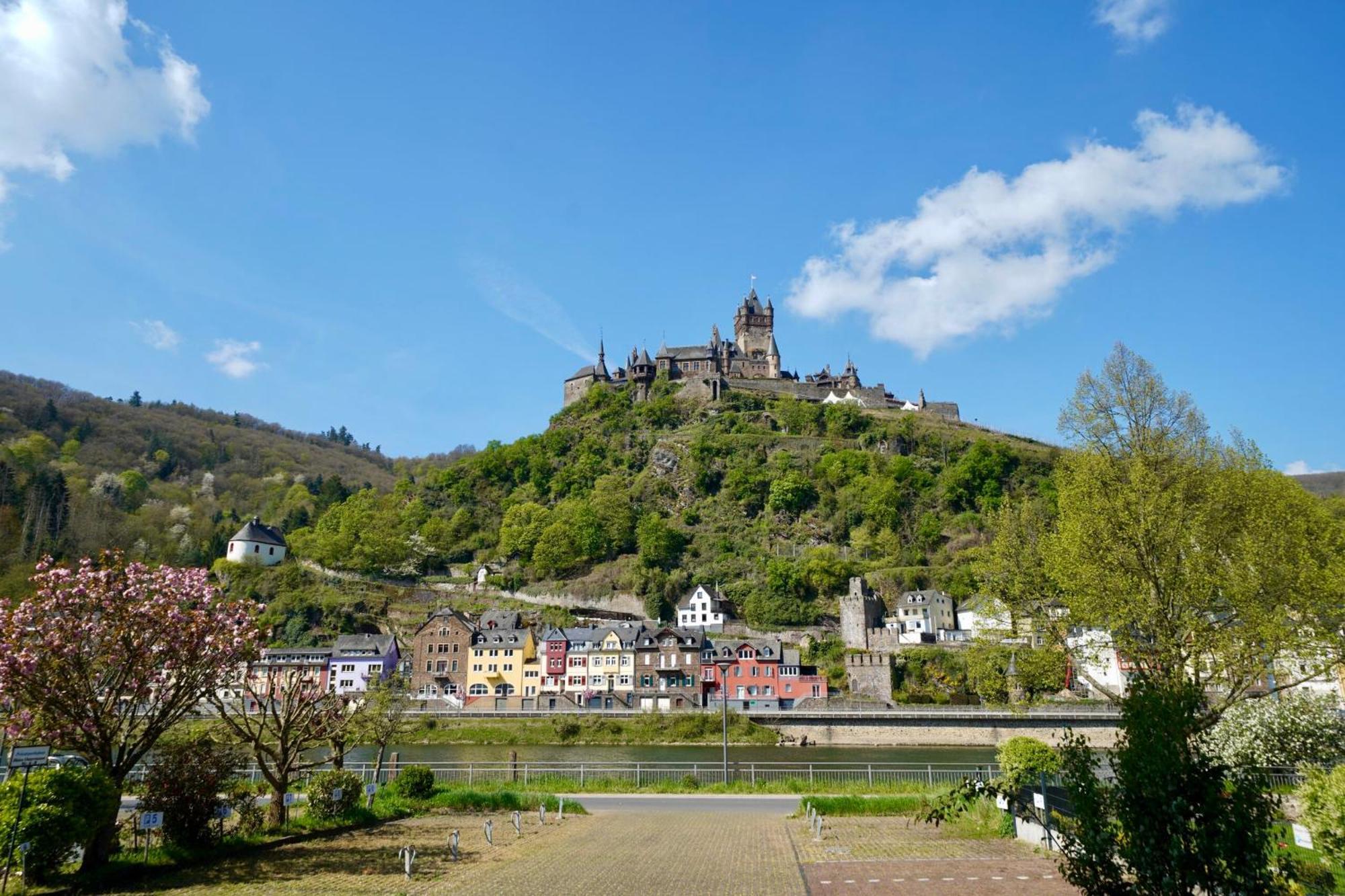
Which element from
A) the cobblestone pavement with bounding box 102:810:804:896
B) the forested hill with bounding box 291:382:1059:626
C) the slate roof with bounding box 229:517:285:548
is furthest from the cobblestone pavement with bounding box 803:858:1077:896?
the slate roof with bounding box 229:517:285:548

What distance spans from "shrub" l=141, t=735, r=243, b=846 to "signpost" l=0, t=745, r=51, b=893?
131 inches

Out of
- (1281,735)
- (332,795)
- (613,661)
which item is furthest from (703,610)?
(332,795)

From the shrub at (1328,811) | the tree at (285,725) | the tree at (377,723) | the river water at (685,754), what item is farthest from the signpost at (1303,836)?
the river water at (685,754)

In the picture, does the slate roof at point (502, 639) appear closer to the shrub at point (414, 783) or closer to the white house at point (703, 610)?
the white house at point (703, 610)

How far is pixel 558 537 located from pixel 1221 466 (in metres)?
75.4

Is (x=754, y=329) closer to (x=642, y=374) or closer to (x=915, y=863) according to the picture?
(x=642, y=374)

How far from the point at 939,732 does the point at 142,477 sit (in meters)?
118

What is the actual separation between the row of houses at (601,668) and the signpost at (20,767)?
55.0 m

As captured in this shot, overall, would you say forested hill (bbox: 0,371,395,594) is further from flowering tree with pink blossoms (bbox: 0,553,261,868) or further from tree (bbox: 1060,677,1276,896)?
tree (bbox: 1060,677,1276,896)

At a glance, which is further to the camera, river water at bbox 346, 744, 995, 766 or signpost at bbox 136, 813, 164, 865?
river water at bbox 346, 744, 995, 766

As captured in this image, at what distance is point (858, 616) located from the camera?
73.4 metres

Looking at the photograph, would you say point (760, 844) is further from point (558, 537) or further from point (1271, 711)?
point (558, 537)

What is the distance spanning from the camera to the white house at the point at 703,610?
79188 millimetres

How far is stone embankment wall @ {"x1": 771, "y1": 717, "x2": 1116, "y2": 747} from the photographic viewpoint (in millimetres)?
57188
